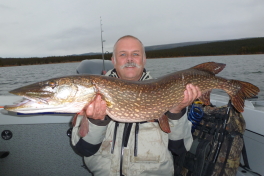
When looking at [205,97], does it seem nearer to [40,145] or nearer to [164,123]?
[164,123]

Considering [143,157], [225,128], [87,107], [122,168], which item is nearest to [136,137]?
[143,157]

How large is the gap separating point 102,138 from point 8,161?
5.04 feet

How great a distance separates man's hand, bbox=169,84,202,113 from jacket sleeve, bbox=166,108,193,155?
5 centimetres

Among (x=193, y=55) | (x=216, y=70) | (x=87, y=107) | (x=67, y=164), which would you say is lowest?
(x=67, y=164)

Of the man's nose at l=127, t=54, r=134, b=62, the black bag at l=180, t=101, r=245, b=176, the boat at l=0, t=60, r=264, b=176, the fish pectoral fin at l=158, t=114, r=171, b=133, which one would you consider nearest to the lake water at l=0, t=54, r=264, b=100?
the boat at l=0, t=60, r=264, b=176

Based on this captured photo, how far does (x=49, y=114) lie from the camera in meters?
2.35

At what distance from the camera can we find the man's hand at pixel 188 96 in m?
1.87

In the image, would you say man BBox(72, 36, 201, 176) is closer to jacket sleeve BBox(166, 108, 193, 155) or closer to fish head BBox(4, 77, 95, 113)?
jacket sleeve BBox(166, 108, 193, 155)

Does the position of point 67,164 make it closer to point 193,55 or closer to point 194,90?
point 194,90

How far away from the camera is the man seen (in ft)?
5.71

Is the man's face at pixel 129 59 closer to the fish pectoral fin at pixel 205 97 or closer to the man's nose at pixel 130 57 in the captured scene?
the man's nose at pixel 130 57

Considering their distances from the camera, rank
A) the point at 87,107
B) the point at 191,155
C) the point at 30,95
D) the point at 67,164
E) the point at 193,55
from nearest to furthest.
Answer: the point at 30,95 → the point at 87,107 → the point at 191,155 → the point at 67,164 → the point at 193,55

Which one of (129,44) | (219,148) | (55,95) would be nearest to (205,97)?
(219,148)

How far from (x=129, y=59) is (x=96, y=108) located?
36.8 inches
